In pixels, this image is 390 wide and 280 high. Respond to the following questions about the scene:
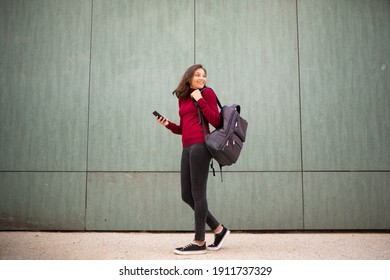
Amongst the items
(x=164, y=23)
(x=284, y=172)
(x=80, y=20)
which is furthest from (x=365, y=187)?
(x=80, y=20)

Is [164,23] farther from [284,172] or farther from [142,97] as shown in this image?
[284,172]

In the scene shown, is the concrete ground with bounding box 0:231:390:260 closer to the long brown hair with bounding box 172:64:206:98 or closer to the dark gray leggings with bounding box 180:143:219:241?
the dark gray leggings with bounding box 180:143:219:241

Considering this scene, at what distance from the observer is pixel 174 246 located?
316 cm

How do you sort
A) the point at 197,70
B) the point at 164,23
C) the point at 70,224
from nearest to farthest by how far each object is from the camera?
the point at 197,70 < the point at 70,224 < the point at 164,23

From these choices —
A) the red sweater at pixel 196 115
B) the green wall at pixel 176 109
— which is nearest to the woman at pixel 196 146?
the red sweater at pixel 196 115

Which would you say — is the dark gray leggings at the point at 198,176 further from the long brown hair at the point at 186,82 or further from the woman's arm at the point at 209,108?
the long brown hair at the point at 186,82

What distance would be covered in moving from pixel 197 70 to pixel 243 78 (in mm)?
1450

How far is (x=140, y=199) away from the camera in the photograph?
13.0 feet

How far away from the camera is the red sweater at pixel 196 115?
261 cm

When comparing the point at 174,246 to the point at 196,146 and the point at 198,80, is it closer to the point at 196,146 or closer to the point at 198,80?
the point at 196,146

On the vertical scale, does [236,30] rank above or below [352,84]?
above

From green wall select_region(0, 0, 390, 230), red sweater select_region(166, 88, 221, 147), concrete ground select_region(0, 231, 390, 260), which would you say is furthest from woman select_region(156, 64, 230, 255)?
green wall select_region(0, 0, 390, 230)

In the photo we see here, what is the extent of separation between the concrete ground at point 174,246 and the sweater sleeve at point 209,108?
3.49 ft

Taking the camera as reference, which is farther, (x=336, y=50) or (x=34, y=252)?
(x=336, y=50)
